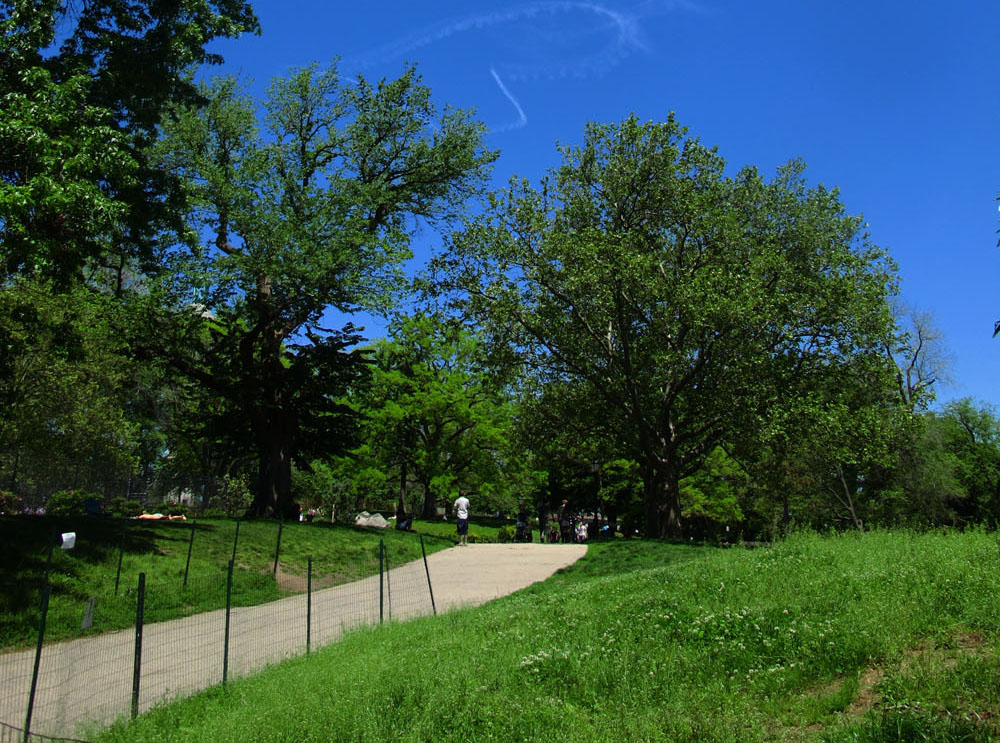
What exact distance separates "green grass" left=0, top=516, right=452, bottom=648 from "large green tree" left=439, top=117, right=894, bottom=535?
9.05 m

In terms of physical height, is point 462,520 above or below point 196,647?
above

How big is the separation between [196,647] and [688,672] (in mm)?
7317

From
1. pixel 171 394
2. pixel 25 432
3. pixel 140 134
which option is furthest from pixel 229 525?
pixel 171 394

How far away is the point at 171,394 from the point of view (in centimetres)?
4016

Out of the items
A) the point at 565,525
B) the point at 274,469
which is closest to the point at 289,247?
the point at 274,469

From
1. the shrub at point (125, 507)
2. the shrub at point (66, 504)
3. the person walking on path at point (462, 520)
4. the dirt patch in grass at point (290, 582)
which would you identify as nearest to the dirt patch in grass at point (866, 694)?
the dirt patch in grass at point (290, 582)

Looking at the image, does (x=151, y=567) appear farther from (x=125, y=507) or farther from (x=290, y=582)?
(x=125, y=507)

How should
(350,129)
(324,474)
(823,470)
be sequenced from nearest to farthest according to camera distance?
(350,129)
(823,470)
(324,474)

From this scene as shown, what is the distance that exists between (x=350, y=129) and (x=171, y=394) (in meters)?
21.5

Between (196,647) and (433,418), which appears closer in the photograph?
(196,647)

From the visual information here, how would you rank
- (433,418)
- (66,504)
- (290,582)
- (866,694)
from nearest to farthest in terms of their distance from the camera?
(866,694), (290,582), (66,504), (433,418)

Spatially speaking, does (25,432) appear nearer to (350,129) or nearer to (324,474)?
(350,129)

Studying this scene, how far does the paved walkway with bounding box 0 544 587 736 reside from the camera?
7.82m

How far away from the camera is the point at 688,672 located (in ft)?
20.7
